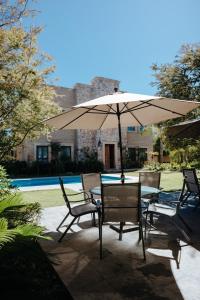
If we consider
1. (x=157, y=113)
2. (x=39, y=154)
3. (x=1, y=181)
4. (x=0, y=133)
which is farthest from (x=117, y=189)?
(x=39, y=154)

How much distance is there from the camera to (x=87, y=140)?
1020 inches

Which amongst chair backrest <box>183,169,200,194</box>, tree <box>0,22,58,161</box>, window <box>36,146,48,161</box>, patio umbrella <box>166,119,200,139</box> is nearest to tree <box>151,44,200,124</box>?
patio umbrella <box>166,119,200,139</box>

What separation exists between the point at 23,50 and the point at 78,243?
5.11 m

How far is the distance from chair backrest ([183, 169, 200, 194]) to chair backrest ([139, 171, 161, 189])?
1.16 m

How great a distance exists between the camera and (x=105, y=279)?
10.5ft

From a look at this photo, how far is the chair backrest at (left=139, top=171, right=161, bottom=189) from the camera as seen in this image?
5.91 metres

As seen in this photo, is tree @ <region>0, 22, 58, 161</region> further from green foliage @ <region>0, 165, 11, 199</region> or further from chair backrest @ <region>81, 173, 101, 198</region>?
green foliage @ <region>0, 165, 11, 199</region>

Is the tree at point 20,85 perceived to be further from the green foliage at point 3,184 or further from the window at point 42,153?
the window at point 42,153

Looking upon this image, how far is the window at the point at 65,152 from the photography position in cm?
2371

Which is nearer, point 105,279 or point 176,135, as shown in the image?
point 105,279

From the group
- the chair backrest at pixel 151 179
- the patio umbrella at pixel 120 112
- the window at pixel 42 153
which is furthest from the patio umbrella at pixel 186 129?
the window at pixel 42 153

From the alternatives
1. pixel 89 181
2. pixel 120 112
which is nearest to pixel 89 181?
pixel 89 181

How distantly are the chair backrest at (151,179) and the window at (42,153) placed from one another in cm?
1804

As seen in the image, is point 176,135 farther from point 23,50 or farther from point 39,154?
point 39,154
